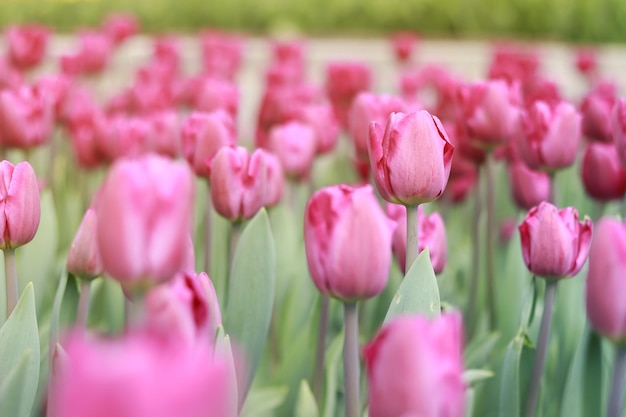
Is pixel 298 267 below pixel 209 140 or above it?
below

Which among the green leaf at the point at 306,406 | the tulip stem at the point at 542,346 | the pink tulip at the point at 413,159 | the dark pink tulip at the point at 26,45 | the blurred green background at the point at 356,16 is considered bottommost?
the green leaf at the point at 306,406

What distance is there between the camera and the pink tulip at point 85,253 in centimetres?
87

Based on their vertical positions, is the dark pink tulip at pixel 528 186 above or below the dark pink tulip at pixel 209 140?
below

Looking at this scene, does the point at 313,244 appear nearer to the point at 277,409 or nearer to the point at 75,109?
the point at 277,409

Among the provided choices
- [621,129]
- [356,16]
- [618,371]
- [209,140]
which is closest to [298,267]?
[209,140]

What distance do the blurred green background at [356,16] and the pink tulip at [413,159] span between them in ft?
18.1

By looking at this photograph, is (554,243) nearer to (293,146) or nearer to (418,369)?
(418,369)

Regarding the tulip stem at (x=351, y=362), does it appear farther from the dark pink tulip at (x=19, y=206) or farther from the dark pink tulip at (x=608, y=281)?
the dark pink tulip at (x=19, y=206)

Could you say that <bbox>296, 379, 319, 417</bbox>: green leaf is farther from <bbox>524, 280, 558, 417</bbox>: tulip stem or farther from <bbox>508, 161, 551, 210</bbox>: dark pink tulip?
<bbox>508, 161, 551, 210</bbox>: dark pink tulip

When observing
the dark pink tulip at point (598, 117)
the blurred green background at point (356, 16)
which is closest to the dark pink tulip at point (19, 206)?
the dark pink tulip at point (598, 117)

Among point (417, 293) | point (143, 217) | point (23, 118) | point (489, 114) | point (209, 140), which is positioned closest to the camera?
point (143, 217)

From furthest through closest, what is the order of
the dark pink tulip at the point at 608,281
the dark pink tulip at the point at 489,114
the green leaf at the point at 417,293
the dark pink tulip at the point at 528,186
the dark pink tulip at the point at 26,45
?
the dark pink tulip at the point at 26,45 < the dark pink tulip at the point at 528,186 < the dark pink tulip at the point at 489,114 < the green leaf at the point at 417,293 < the dark pink tulip at the point at 608,281

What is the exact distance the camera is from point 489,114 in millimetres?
1304

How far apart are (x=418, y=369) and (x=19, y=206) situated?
0.49 meters
